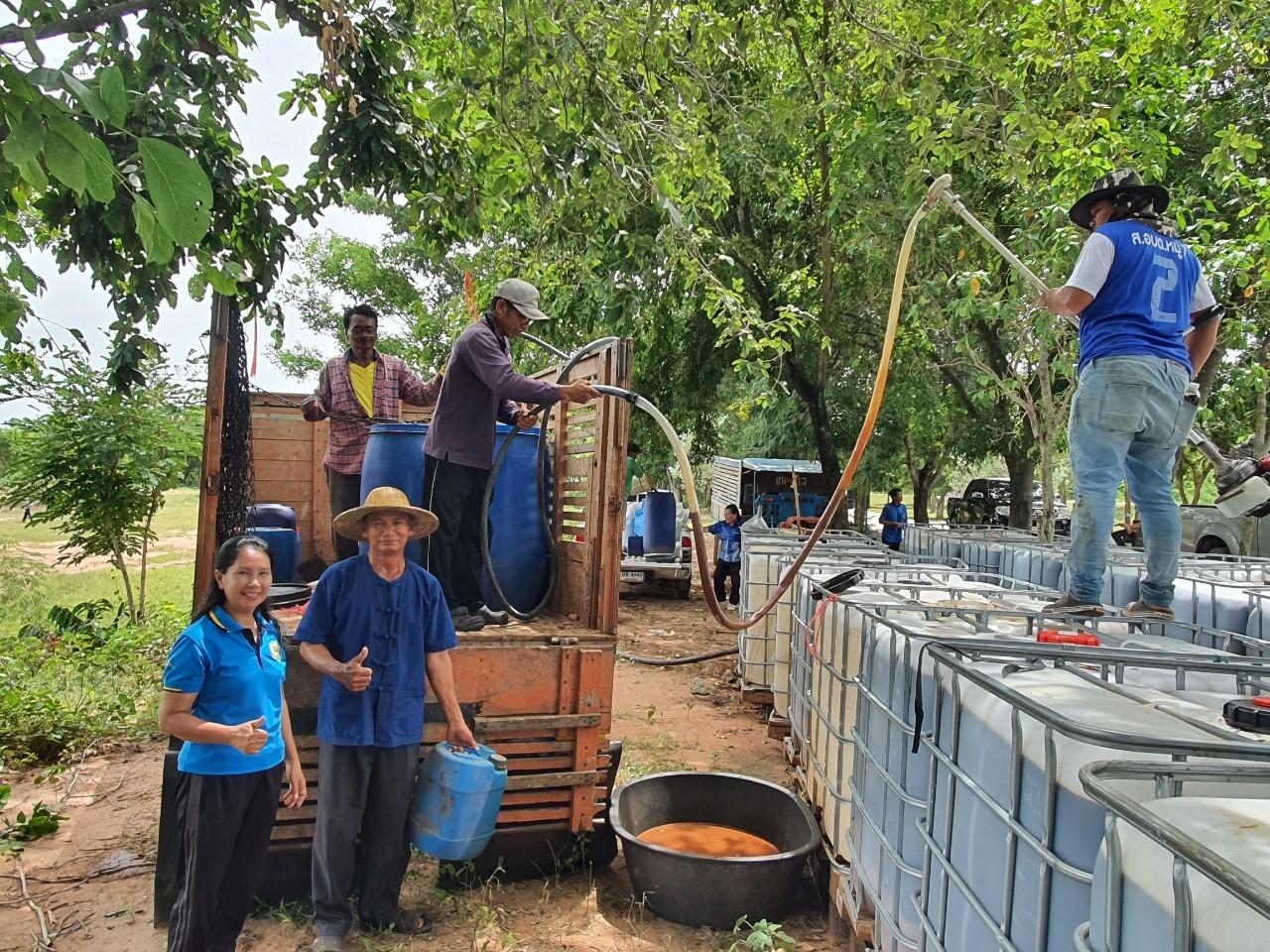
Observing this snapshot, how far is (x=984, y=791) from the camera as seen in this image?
177 centimetres

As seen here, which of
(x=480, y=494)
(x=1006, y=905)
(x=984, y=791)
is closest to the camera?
(x=1006, y=905)

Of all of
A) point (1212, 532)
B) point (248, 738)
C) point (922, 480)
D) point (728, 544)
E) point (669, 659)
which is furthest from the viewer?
point (922, 480)

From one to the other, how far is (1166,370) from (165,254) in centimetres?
330

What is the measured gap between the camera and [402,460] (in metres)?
4.51

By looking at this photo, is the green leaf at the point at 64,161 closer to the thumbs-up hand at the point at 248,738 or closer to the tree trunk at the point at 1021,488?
the thumbs-up hand at the point at 248,738

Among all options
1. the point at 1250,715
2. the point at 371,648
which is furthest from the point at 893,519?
the point at 1250,715

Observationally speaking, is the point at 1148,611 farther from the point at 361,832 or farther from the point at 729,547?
the point at 729,547

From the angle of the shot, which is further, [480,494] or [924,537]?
[924,537]

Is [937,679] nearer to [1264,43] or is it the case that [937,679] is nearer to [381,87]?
[381,87]

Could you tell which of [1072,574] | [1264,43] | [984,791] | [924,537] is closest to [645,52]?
[1072,574]

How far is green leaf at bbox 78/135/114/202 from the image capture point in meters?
1.65

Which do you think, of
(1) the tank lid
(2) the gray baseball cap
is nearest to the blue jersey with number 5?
(1) the tank lid

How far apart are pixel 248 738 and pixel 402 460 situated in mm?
1956

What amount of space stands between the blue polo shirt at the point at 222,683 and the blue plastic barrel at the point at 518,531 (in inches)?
60.2
